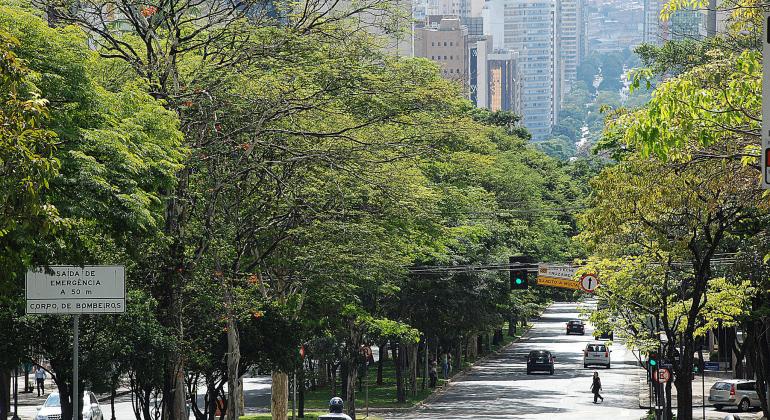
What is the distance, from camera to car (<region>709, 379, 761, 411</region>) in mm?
46469

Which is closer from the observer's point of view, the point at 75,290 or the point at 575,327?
the point at 75,290

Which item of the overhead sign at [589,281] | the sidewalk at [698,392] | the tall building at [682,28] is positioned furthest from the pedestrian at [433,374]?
the overhead sign at [589,281]

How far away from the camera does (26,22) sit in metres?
16.4

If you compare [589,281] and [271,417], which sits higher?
[589,281]

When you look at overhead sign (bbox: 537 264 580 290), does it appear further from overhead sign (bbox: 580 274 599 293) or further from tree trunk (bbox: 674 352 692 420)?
tree trunk (bbox: 674 352 692 420)

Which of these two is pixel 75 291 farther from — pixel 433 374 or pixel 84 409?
pixel 433 374

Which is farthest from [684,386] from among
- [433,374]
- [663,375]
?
[433,374]

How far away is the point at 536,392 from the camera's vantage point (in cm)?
5403

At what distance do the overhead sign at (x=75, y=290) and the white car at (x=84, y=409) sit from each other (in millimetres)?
15887

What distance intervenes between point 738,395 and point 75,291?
37137mm

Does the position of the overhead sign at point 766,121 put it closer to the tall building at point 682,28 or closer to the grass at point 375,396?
Answer: the tall building at point 682,28

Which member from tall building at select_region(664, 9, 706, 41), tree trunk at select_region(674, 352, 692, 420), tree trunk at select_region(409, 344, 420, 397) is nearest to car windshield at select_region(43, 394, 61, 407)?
tree trunk at select_region(674, 352, 692, 420)

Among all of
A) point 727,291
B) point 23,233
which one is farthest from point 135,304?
point 727,291

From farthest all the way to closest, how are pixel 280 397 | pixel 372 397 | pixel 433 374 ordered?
1. pixel 433 374
2. pixel 372 397
3. pixel 280 397
